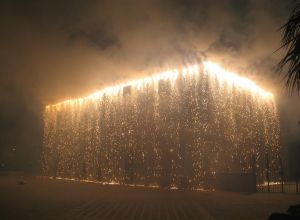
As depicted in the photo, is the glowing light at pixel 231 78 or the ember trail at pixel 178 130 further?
the glowing light at pixel 231 78

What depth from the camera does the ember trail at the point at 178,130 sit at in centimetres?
2362

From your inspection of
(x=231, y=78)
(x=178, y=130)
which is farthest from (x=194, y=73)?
(x=178, y=130)

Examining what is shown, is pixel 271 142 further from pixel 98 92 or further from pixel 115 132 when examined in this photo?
pixel 98 92

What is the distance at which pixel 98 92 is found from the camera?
34.5 meters

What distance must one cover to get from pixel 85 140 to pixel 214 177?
60.7 feet

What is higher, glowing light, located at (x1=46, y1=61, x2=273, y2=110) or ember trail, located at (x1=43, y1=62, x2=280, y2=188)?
glowing light, located at (x1=46, y1=61, x2=273, y2=110)

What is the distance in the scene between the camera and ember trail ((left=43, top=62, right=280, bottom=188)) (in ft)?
77.5

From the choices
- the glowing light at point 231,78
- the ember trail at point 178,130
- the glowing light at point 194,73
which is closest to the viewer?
the ember trail at point 178,130

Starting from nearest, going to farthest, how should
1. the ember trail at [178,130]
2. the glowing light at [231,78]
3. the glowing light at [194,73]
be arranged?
the ember trail at [178,130]
the glowing light at [231,78]
the glowing light at [194,73]

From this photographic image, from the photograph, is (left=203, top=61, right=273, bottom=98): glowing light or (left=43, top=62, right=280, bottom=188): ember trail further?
(left=203, top=61, right=273, bottom=98): glowing light

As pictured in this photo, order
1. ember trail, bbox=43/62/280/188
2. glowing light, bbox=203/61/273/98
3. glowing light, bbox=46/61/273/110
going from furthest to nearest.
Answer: glowing light, bbox=46/61/273/110 → glowing light, bbox=203/61/273/98 → ember trail, bbox=43/62/280/188

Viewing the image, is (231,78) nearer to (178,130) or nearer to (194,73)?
(194,73)

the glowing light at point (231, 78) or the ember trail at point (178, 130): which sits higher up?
the glowing light at point (231, 78)

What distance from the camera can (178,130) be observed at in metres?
24.4
